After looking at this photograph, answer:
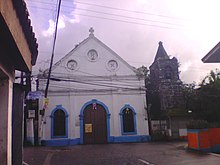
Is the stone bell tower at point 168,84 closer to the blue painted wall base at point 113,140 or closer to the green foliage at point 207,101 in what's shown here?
the green foliage at point 207,101

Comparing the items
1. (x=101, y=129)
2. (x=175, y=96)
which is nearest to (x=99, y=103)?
(x=101, y=129)

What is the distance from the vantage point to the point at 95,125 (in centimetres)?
2445

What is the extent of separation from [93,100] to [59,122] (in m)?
3.59

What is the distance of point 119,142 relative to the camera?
78.4ft

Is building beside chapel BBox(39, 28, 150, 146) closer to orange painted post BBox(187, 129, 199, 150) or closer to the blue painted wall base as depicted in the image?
the blue painted wall base

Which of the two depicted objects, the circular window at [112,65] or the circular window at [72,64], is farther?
the circular window at [112,65]

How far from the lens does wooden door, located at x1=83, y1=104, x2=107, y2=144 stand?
24.0m

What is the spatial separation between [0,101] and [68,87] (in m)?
20.1

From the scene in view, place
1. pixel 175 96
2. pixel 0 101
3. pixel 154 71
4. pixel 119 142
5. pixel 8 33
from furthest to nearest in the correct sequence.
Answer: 1. pixel 154 71
2. pixel 175 96
3. pixel 119 142
4. pixel 0 101
5. pixel 8 33

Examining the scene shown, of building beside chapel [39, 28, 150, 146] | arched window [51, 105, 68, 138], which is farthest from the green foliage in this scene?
arched window [51, 105, 68, 138]

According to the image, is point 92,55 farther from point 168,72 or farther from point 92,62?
point 168,72

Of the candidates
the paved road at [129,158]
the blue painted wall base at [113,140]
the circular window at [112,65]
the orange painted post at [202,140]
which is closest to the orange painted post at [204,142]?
the orange painted post at [202,140]

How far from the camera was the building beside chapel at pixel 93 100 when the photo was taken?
2392 centimetres

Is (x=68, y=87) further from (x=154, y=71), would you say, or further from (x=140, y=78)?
(x=154, y=71)
